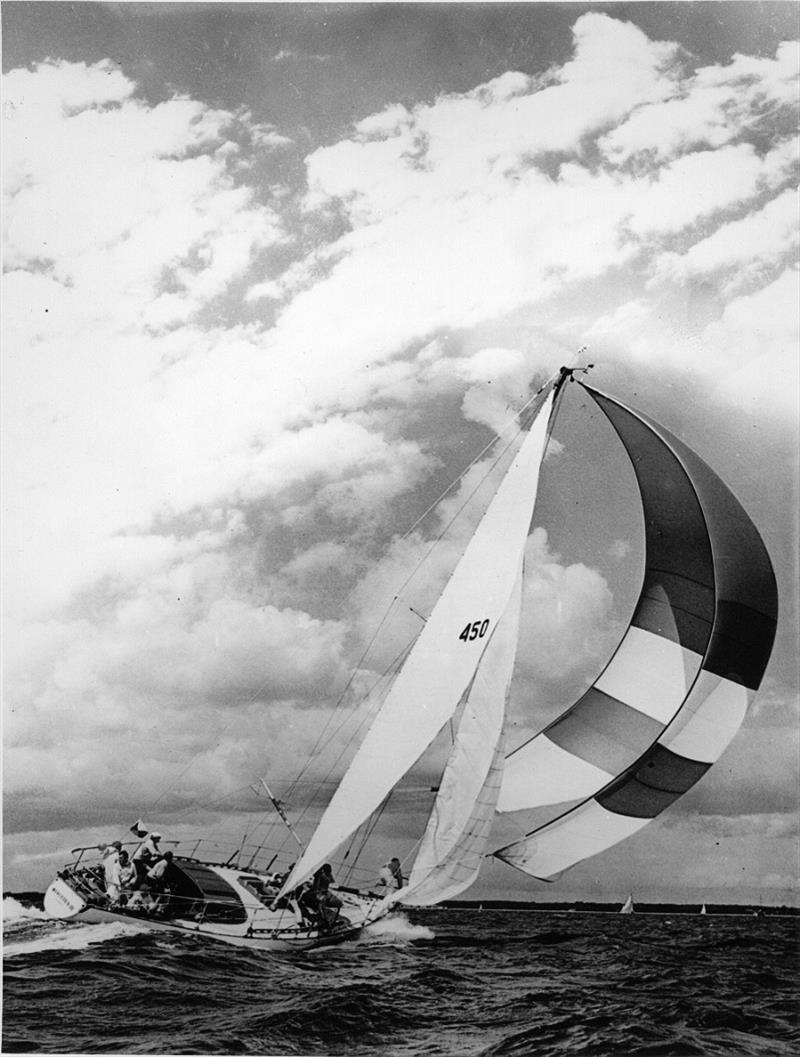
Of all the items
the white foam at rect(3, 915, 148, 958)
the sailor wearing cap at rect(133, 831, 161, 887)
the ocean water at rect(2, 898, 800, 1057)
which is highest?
the sailor wearing cap at rect(133, 831, 161, 887)

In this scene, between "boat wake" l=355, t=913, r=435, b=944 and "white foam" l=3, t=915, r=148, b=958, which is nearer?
"white foam" l=3, t=915, r=148, b=958

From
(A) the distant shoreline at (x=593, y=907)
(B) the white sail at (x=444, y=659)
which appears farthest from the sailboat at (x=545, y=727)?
(A) the distant shoreline at (x=593, y=907)

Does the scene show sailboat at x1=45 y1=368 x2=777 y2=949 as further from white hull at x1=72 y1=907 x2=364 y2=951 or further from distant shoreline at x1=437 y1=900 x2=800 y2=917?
distant shoreline at x1=437 y1=900 x2=800 y2=917

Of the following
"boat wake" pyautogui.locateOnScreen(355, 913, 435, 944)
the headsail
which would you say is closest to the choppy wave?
"boat wake" pyautogui.locateOnScreen(355, 913, 435, 944)

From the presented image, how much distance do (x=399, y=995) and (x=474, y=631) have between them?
1325mm

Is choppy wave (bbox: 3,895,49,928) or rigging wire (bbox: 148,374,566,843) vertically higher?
rigging wire (bbox: 148,374,566,843)

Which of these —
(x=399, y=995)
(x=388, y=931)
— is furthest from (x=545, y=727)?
(x=399, y=995)

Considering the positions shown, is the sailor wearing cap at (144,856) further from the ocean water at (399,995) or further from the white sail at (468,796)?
the white sail at (468,796)

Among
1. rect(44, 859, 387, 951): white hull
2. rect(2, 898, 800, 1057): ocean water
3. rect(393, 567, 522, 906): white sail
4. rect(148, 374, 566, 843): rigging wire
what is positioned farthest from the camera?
rect(148, 374, 566, 843): rigging wire

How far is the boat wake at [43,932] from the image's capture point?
408cm

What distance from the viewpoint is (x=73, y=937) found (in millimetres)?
4090

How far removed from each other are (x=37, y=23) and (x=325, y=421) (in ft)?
6.42

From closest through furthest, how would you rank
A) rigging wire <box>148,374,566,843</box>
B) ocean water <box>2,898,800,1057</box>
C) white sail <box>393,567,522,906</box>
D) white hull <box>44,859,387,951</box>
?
ocean water <box>2,898,800,1057</box>, white sail <box>393,567,522,906</box>, white hull <box>44,859,387,951</box>, rigging wire <box>148,374,566,843</box>

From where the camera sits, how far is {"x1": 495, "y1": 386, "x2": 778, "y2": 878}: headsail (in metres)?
4.20
